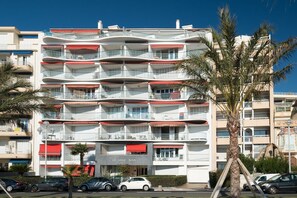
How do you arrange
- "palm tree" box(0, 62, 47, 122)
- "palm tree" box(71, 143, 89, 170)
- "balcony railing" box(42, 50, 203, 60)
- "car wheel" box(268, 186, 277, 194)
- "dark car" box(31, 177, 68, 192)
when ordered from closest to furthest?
1. "palm tree" box(0, 62, 47, 122)
2. "car wheel" box(268, 186, 277, 194)
3. "dark car" box(31, 177, 68, 192)
4. "palm tree" box(71, 143, 89, 170)
5. "balcony railing" box(42, 50, 203, 60)

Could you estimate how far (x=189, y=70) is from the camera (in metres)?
26.9

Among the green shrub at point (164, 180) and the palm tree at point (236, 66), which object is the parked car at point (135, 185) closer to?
the green shrub at point (164, 180)

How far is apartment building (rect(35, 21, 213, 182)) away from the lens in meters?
66.1

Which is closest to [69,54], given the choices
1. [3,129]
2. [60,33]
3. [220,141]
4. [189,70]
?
[60,33]

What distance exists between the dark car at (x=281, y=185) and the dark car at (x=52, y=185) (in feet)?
65.0

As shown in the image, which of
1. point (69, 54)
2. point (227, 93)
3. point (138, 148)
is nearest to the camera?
point (227, 93)

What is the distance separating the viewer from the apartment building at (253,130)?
7200 cm

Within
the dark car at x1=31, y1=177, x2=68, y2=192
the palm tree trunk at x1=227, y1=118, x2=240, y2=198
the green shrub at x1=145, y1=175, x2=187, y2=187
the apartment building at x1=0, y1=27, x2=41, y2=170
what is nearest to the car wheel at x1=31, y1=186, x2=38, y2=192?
the dark car at x1=31, y1=177, x2=68, y2=192

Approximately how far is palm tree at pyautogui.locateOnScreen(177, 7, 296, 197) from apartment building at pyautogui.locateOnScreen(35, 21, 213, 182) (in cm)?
3903

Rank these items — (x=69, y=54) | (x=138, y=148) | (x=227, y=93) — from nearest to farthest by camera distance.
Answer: (x=227, y=93) < (x=138, y=148) < (x=69, y=54)

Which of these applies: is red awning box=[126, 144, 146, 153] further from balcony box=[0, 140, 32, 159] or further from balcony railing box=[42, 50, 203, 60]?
balcony box=[0, 140, 32, 159]

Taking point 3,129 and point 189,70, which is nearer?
point 189,70

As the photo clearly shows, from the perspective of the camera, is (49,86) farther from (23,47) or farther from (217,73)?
(217,73)

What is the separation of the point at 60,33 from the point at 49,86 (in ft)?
27.1
